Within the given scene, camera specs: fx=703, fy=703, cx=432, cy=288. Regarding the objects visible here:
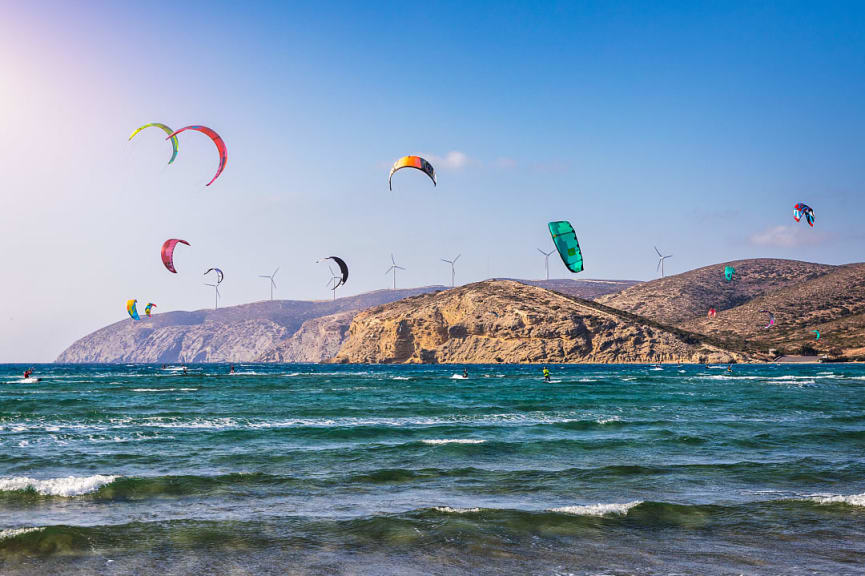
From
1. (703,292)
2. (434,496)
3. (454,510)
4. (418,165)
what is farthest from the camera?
(703,292)

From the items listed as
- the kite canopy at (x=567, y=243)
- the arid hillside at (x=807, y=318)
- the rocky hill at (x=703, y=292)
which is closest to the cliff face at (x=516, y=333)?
the arid hillside at (x=807, y=318)

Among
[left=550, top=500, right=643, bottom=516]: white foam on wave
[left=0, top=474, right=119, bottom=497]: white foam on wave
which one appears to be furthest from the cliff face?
[left=0, top=474, right=119, bottom=497]: white foam on wave

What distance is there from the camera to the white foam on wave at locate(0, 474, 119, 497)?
47.2 ft

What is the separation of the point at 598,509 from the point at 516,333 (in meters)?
118

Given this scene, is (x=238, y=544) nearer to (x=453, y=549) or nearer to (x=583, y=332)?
(x=453, y=549)

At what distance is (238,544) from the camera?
10492 mm

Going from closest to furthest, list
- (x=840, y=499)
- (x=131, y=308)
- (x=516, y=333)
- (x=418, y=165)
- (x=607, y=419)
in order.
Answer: (x=840, y=499)
(x=607, y=419)
(x=418, y=165)
(x=131, y=308)
(x=516, y=333)

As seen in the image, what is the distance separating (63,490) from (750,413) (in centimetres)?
2733

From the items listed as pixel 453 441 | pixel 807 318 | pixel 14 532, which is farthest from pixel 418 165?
pixel 807 318

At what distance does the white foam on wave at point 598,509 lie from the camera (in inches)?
487

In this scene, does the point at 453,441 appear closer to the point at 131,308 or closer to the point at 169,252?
the point at 169,252

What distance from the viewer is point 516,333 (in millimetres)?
129625

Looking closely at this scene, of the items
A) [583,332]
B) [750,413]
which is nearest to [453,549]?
[750,413]

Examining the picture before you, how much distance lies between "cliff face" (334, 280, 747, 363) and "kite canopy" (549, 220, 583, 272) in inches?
2958
